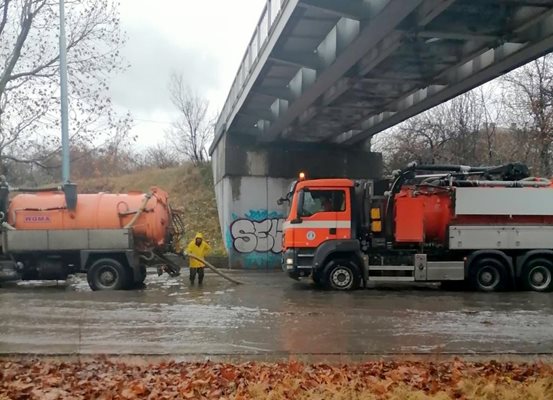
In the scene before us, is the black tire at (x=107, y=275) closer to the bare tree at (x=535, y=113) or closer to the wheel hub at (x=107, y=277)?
the wheel hub at (x=107, y=277)

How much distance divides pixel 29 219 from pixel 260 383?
13314 mm

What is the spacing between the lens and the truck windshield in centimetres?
1691

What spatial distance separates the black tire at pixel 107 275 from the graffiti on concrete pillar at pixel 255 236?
8643 mm

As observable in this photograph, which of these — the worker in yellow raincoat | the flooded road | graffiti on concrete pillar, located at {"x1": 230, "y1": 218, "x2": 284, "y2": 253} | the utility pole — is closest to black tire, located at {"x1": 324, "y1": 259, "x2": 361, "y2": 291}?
the flooded road

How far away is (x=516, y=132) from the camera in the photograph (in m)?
35.0

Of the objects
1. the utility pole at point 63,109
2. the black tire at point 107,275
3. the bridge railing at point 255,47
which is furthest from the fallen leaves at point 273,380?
the utility pole at point 63,109

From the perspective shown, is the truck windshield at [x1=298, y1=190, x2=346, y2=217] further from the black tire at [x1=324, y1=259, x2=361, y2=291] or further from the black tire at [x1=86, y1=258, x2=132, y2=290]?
the black tire at [x1=86, y1=258, x2=132, y2=290]

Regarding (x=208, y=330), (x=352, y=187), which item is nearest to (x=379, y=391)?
(x=208, y=330)

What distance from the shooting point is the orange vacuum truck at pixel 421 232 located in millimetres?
16797

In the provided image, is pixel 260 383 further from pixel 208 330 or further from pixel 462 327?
pixel 462 327

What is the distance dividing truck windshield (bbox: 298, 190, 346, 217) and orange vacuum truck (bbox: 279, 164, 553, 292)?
28 mm

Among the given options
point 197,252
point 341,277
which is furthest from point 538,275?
point 197,252

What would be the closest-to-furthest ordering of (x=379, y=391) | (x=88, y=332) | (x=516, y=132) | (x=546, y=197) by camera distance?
(x=379, y=391), (x=88, y=332), (x=546, y=197), (x=516, y=132)

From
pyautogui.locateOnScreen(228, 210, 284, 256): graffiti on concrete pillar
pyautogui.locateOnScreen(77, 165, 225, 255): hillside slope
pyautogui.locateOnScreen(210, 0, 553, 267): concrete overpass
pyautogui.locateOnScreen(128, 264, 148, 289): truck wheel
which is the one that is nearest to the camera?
pyautogui.locateOnScreen(210, 0, 553, 267): concrete overpass
